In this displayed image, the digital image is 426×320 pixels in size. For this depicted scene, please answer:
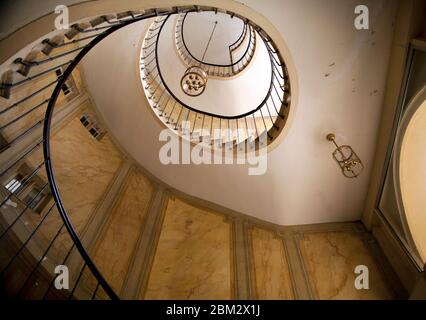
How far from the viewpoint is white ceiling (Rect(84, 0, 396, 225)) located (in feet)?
10.0

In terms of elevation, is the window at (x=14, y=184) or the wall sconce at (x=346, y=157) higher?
the window at (x=14, y=184)

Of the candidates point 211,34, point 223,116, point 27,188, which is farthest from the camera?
point 211,34

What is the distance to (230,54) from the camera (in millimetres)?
9633

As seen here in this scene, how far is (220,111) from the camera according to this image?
8797 millimetres

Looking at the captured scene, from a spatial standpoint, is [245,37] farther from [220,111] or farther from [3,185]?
[3,185]

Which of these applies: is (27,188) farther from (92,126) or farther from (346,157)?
(346,157)

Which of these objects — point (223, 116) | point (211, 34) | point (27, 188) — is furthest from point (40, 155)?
point (211, 34)

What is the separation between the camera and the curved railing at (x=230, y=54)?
8820mm

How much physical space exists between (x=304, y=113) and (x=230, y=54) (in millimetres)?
6762

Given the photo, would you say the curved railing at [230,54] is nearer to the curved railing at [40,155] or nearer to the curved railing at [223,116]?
the curved railing at [223,116]

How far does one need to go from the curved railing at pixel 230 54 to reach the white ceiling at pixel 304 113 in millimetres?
4241

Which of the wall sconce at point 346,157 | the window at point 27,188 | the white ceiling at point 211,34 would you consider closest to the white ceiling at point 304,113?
the wall sconce at point 346,157

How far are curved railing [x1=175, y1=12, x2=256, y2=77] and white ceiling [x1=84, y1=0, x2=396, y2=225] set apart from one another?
424 centimetres
